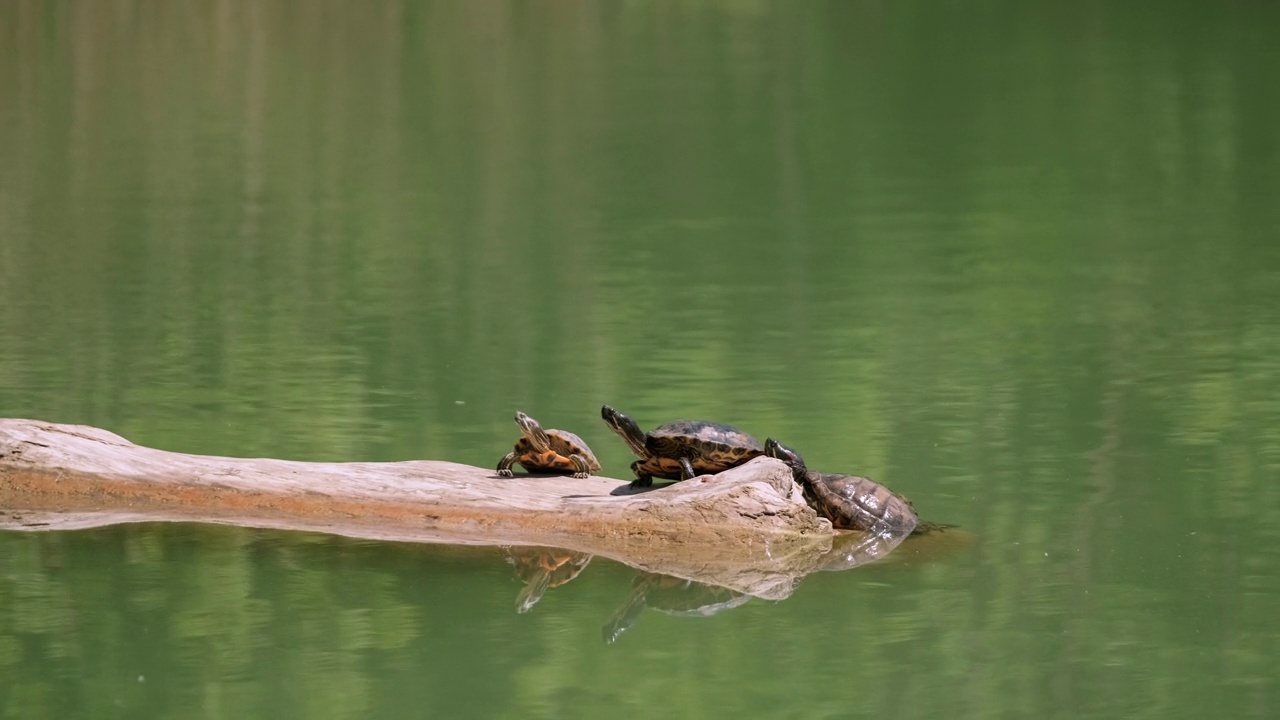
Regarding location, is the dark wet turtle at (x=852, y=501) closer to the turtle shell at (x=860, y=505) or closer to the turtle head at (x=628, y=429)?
the turtle shell at (x=860, y=505)

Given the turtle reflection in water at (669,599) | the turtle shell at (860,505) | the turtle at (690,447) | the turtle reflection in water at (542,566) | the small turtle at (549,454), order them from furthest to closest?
the small turtle at (549,454) → the turtle shell at (860,505) → the turtle at (690,447) → the turtle reflection in water at (542,566) → the turtle reflection in water at (669,599)

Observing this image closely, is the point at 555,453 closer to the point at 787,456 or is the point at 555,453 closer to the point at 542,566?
the point at 542,566

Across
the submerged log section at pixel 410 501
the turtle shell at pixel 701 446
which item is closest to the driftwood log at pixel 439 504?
the submerged log section at pixel 410 501

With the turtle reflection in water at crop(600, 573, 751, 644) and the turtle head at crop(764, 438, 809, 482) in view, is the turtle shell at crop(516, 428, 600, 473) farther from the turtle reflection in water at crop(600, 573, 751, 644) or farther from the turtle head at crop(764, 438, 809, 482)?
the turtle reflection in water at crop(600, 573, 751, 644)

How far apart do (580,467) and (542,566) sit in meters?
0.76

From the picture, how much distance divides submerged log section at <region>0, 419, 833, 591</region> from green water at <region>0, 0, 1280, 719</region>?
0.18 metres

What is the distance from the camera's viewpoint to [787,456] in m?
7.49

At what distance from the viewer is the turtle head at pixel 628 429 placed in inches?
294

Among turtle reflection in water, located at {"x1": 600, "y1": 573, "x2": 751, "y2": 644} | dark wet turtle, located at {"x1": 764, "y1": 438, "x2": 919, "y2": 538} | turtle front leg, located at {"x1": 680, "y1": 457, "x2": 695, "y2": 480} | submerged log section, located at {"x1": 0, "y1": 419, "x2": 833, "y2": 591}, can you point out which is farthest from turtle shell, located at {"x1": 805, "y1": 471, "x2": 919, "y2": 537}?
turtle reflection in water, located at {"x1": 600, "y1": 573, "x2": 751, "y2": 644}

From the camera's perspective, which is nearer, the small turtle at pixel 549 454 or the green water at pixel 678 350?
the green water at pixel 678 350

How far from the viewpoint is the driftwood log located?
706cm

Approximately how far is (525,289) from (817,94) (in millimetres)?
12962

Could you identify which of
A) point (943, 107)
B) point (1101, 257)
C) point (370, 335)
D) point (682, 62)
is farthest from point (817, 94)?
point (370, 335)

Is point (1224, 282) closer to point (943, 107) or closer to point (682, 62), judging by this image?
point (943, 107)
